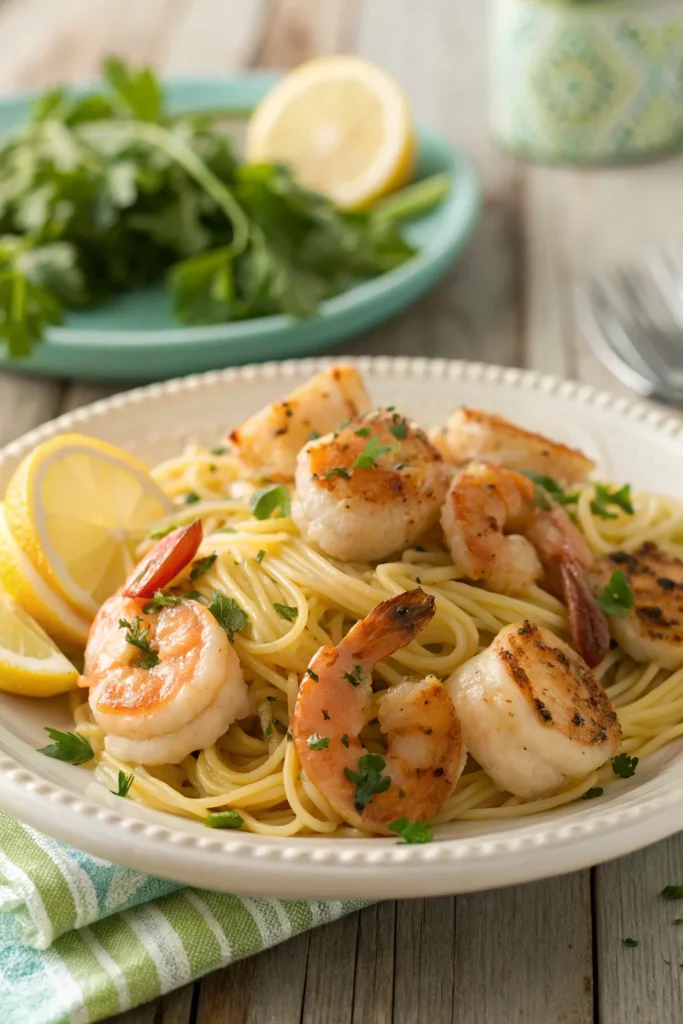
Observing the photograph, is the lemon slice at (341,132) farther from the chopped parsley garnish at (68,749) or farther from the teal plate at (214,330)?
the chopped parsley garnish at (68,749)

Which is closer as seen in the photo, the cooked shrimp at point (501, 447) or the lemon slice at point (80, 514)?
the lemon slice at point (80, 514)

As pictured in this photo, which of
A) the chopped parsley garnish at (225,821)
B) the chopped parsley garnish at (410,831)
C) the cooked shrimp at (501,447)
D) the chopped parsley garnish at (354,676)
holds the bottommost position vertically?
the chopped parsley garnish at (225,821)

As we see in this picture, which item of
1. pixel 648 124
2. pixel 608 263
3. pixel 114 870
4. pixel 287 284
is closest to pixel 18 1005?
pixel 114 870

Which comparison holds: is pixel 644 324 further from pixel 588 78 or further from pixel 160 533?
pixel 160 533

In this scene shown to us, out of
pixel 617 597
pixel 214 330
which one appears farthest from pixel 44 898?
pixel 214 330

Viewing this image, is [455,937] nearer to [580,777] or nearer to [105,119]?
[580,777]

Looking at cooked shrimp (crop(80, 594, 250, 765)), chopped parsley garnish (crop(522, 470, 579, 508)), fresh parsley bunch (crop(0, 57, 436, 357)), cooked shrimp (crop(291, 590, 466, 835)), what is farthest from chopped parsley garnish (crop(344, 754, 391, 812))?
fresh parsley bunch (crop(0, 57, 436, 357))

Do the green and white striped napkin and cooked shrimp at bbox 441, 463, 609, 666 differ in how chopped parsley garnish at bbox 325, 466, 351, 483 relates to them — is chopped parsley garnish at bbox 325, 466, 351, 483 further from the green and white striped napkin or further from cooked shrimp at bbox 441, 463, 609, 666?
the green and white striped napkin

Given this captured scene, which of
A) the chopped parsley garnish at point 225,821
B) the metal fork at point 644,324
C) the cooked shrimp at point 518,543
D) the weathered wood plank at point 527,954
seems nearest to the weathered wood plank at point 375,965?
the weathered wood plank at point 527,954
